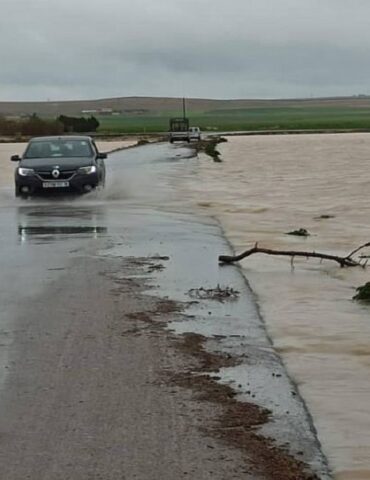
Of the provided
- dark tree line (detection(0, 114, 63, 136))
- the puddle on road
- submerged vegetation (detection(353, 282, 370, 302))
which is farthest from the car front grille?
dark tree line (detection(0, 114, 63, 136))

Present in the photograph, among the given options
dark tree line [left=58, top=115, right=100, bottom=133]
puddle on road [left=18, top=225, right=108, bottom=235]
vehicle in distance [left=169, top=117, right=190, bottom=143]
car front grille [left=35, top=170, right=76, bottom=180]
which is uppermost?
car front grille [left=35, top=170, right=76, bottom=180]

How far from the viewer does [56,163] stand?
1062 inches

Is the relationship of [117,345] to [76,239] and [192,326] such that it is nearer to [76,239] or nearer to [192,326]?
[192,326]

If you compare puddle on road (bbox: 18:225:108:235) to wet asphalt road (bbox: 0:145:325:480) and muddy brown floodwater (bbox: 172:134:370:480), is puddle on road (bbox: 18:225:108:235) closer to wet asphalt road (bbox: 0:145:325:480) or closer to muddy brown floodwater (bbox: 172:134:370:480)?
wet asphalt road (bbox: 0:145:325:480)

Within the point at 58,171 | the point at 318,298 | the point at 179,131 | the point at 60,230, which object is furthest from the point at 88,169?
the point at 179,131

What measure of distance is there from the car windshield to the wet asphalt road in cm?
1058

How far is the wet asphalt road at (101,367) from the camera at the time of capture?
6.03 metres

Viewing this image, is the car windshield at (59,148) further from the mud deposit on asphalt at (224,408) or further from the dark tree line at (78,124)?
the dark tree line at (78,124)

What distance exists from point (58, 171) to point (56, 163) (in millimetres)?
252

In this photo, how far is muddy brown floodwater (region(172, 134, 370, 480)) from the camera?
22.9ft

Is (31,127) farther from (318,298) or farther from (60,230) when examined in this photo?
(318,298)

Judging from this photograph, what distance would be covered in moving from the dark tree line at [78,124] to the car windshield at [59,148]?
301ft

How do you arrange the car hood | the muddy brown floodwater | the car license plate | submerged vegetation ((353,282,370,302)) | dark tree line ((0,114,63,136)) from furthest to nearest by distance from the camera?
dark tree line ((0,114,63,136))
the car hood
the car license plate
submerged vegetation ((353,282,370,302))
the muddy brown floodwater

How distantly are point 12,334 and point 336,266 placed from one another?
616cm
